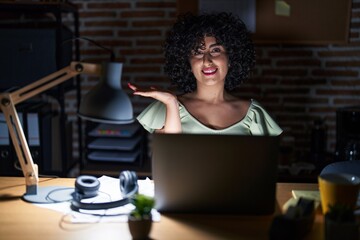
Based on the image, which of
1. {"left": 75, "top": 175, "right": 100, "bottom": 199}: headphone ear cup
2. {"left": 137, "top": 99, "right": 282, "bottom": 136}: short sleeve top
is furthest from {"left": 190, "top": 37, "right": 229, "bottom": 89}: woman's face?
{"left": 75, "top": 175, "right": 100, "bottom": 199}: headphone ear cup

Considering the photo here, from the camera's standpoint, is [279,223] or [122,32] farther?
[122,32]

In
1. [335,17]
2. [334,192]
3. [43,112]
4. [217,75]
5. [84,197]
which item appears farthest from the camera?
[335,17]

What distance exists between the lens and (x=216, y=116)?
1986 millimetres

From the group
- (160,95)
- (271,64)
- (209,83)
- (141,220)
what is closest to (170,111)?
(160,95)

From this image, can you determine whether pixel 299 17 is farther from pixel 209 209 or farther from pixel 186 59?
pixel 209 209

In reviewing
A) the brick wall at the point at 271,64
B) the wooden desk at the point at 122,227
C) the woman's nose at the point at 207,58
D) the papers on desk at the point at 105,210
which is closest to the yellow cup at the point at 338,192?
the wooden desk at the point at 122,227

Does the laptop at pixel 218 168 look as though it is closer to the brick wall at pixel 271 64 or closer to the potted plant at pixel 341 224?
the potted plant at pixel 341 224

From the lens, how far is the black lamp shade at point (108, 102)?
1.30 metres

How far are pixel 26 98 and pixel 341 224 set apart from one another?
36.9 inches

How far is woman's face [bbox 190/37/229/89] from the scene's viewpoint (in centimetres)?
191

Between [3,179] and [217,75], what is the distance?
0.89 meters

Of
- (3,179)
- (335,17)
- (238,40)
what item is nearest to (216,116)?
(238,40)

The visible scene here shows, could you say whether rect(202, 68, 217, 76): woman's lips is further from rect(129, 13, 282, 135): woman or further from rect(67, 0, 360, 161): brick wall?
rect(67, 0, 360, 161): brick wall

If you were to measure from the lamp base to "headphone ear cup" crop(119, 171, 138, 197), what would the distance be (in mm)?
188
